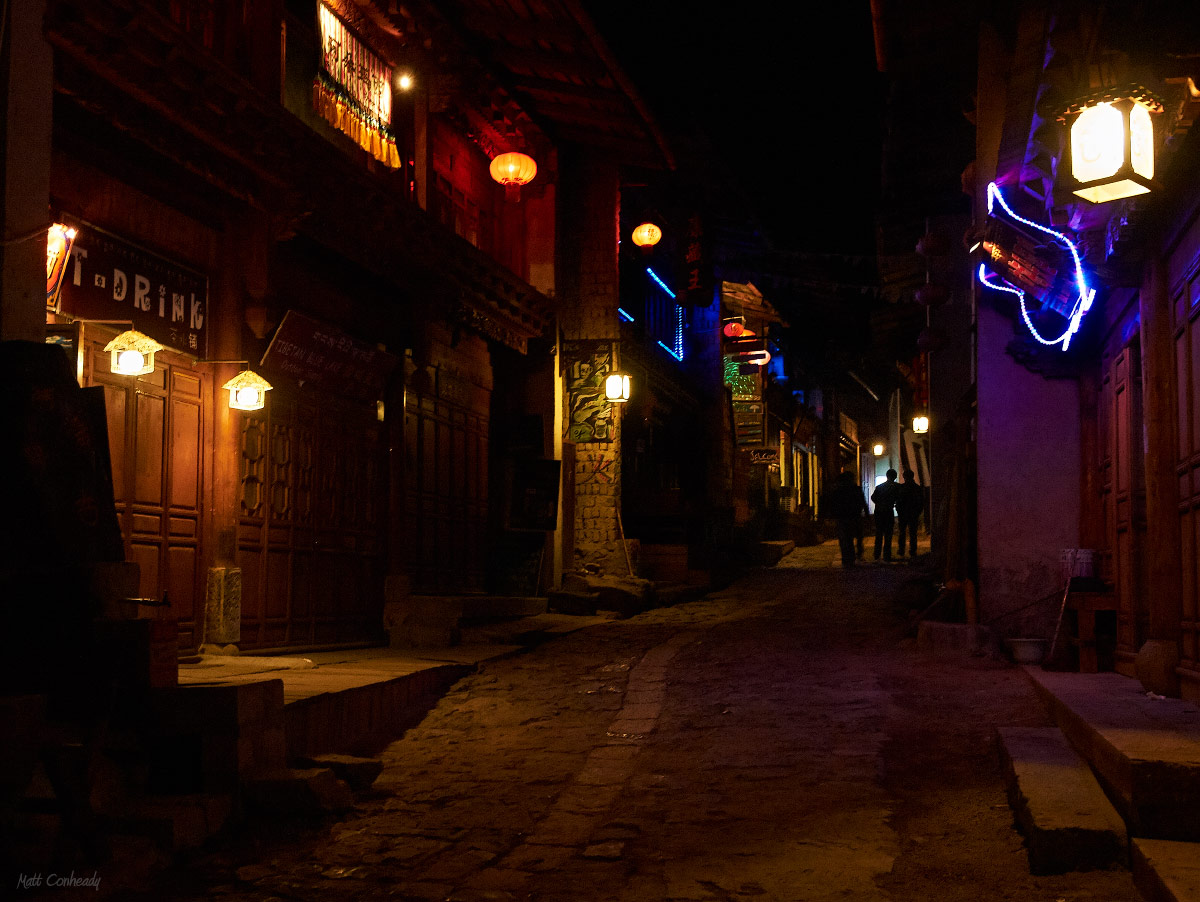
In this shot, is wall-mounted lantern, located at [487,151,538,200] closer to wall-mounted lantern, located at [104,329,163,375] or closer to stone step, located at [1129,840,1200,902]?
wall-mounted lantern, located at [104,329,163,375]

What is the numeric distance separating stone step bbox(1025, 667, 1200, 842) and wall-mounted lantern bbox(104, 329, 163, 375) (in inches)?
310

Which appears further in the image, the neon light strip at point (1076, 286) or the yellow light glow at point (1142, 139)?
the neon light strip at point (1076, 286)

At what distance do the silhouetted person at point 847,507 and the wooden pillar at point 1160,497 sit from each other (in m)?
13.3

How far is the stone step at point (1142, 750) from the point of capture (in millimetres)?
4922

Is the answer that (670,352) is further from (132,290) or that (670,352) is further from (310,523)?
(132,290)

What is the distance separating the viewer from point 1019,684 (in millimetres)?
10406

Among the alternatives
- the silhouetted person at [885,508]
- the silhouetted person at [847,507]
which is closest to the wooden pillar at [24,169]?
the silhouetted person at [847,507]

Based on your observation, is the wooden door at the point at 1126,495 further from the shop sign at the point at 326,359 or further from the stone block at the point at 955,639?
the shop sign at the point at 326,359

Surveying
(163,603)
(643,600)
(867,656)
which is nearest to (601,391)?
(643,600)

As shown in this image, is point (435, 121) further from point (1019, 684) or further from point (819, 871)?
point (819, 871)

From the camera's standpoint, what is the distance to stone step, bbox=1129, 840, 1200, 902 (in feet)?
13.8

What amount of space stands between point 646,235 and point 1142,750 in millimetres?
17690

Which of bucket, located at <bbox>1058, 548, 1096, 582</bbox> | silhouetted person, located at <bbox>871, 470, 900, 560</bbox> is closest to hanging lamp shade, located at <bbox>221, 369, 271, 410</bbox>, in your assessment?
bucket, located at <bbox>1058, 548, 1096, 582</bbox>

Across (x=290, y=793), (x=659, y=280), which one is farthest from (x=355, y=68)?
(x=659, y=280)
